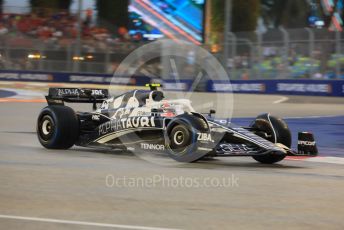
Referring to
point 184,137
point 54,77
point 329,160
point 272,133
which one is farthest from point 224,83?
point 184,137

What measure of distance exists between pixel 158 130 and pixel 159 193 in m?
2.91

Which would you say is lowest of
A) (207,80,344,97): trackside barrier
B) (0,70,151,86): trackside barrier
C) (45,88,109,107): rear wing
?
(45,88,109,107): rear wing

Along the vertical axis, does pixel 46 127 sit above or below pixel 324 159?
above

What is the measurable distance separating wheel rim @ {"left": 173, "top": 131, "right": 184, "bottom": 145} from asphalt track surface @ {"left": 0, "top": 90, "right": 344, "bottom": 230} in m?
0.34

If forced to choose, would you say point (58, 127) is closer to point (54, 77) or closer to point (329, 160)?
point (329, 160)

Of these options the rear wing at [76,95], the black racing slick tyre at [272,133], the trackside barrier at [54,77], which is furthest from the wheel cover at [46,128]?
the trackside barrier at [54,77]

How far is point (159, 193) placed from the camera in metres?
7.36

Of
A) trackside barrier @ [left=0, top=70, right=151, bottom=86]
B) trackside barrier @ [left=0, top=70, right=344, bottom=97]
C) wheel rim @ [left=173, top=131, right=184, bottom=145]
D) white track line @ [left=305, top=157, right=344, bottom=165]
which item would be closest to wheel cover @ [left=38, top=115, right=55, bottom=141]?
wheel rim @ [left=173, top=131, right=184, bottom=145]

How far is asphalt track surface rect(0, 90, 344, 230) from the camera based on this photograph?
19.5ft

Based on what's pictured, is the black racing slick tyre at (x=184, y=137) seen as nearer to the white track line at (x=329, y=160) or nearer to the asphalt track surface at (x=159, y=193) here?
the asphalt track surface at (x=159, y=193)

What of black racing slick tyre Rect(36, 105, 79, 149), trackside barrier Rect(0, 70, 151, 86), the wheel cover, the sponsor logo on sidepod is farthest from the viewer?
trackside barrier Rect(0, 70, 151, 86)

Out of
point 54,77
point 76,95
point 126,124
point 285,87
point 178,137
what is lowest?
point 178,137

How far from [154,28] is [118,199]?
32674mm

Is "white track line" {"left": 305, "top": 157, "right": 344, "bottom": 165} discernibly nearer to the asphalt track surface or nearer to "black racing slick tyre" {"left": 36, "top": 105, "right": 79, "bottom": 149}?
the asphalt track surface
